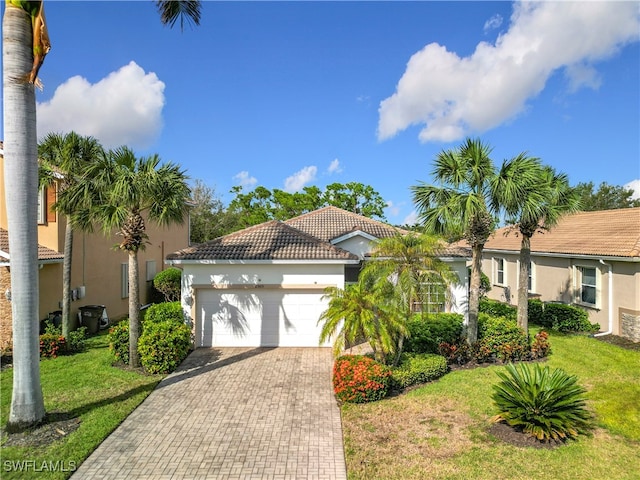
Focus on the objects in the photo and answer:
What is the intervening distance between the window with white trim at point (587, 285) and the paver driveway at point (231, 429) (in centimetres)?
Result: 1318

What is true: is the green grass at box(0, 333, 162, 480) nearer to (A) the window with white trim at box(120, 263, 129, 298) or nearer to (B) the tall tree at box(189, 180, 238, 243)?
(A) the window with white trim at box(120, 263, 129, 298)

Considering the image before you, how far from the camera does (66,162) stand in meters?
13.1

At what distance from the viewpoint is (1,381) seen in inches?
420

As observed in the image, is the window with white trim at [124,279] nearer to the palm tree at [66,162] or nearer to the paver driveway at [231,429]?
the palm tree at [66,162]

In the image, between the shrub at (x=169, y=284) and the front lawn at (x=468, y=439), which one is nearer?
the front lawn at (x=468, y=439)

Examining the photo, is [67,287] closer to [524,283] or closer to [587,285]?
[524,283]


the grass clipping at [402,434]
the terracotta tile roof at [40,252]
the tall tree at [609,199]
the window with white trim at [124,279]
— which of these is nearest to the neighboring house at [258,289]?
the terracotta tile roof at [40,252]

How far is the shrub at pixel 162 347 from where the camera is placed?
38.3 ft

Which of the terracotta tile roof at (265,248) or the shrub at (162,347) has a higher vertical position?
the terracotta tile roof at (265,248)

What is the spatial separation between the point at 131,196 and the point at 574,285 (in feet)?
63.7

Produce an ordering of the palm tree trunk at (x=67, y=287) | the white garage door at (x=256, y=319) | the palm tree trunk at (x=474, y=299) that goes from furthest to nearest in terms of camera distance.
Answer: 1. the white garage door at (x=256, y=319)
2. the palm tree trunk at (x=67, y=287)
3. the palm tree trunk at (x=474, y=299)

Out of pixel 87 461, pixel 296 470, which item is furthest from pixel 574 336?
pixel 87 461

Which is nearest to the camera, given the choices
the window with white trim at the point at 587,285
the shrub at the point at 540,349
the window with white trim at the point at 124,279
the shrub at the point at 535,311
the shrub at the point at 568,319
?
the shrub at the point at 540,349

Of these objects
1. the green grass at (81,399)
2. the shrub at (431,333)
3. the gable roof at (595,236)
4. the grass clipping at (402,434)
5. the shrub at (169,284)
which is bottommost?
the grass clipping at (402,434)
